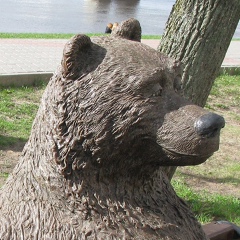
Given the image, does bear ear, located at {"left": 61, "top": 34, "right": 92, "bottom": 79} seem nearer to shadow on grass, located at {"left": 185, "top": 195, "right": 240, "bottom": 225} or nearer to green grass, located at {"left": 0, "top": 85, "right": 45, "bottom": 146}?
shadow on grass, located at {"left": 185, "top": 195, "right": 240, "bottom": 225}

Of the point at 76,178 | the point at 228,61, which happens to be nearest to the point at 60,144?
the point at 76,178

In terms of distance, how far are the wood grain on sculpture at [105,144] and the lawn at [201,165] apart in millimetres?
2493

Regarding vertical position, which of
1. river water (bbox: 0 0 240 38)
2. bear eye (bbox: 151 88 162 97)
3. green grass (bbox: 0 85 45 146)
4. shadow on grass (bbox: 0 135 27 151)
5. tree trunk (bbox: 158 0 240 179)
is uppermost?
bear eye (bbox: 151 88 162 97)

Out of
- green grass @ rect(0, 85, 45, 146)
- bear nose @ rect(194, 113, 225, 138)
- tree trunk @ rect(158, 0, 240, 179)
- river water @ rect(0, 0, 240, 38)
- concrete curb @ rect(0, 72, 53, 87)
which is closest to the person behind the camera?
bear nose @ rect(194, 113, 225, 138)

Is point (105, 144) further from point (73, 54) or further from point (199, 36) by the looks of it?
point (199, 36)

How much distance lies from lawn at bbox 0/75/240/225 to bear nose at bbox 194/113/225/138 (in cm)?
260

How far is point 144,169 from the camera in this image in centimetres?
191

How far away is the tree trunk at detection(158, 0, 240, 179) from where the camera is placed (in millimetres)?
3355

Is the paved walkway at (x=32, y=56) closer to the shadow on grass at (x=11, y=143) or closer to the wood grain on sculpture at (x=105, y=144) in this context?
the shadow on grass at (x=11, y=143)

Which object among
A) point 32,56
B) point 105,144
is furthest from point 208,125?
point 32,56

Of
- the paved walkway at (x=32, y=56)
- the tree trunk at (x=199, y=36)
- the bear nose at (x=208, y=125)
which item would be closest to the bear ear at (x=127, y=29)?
the bear nose at (x=208, y=125)

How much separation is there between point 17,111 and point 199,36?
346cm

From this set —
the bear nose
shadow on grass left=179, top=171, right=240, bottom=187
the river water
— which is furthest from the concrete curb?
the river water

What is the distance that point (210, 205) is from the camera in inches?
176
